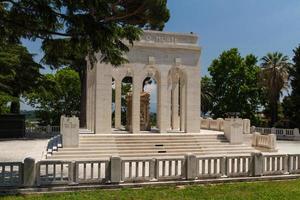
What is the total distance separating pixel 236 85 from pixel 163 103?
25.3m

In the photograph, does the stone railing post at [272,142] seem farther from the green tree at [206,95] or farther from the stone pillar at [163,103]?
the green tree at [206,95]

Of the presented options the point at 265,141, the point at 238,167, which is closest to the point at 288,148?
the point at 265,141

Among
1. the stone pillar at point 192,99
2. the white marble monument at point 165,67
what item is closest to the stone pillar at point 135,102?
the white marble monument at point 165,67

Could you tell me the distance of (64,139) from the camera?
19.0 m

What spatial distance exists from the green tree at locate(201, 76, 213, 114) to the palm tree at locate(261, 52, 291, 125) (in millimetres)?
10375

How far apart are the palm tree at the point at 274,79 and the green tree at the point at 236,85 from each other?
190 cm

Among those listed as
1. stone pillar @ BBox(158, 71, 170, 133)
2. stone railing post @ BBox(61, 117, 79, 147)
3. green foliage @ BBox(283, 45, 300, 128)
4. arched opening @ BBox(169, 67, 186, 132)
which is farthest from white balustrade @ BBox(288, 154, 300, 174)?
green foliage @ BBox(283, 45, 300, 128)

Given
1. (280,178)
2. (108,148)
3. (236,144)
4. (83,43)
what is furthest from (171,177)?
(236,144)

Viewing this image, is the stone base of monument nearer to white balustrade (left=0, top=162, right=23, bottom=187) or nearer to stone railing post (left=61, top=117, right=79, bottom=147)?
stone railing post (left=61, top=117, right=79, bottom=147)

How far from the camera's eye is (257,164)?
42.7 feet

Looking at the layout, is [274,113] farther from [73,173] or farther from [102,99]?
[73,173]

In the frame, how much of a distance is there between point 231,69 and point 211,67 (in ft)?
9.52

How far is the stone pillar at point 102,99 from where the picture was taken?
21.6 metres

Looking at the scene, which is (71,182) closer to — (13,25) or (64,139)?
(13,25)
